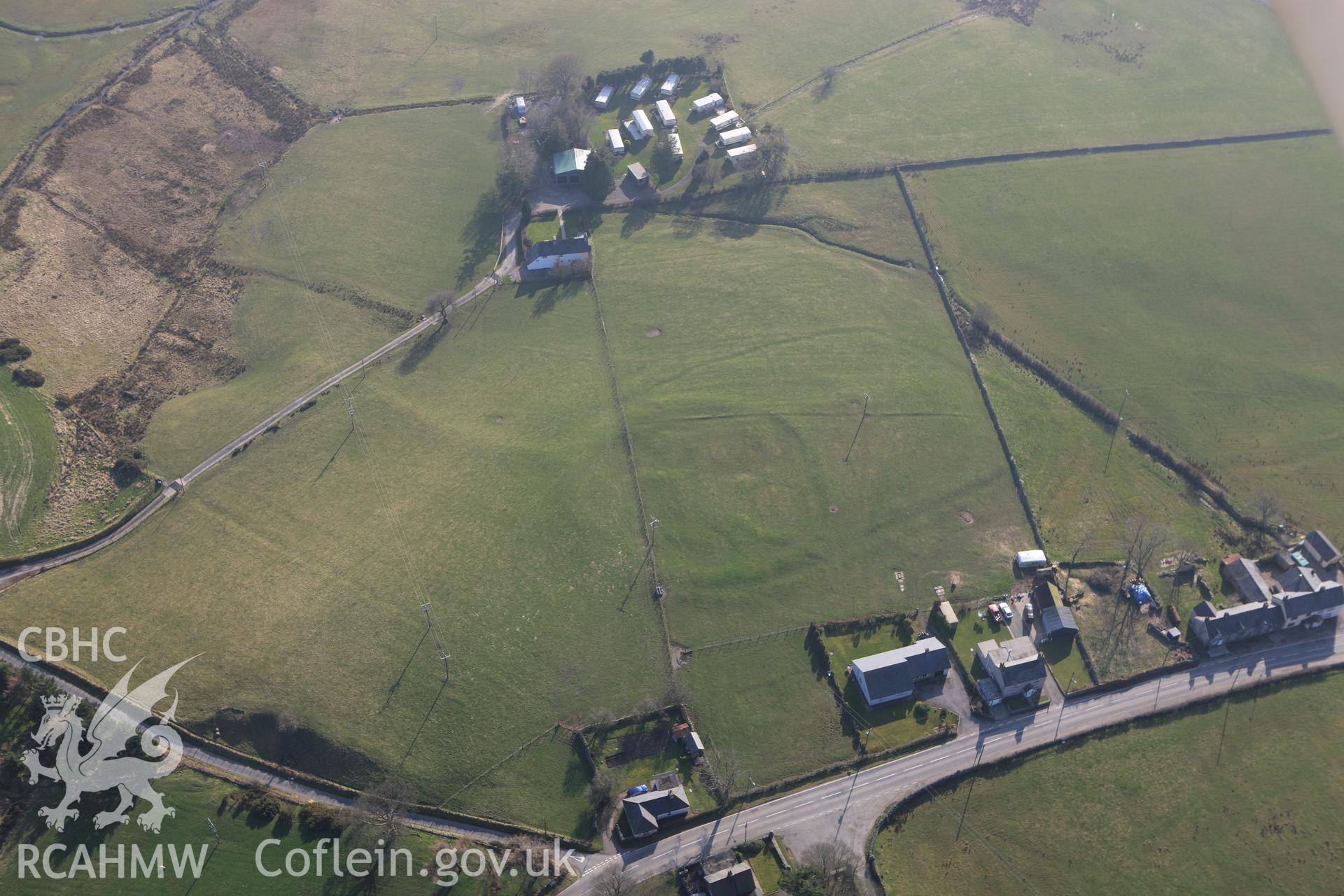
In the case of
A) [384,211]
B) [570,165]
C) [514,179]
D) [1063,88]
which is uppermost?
[384,211]

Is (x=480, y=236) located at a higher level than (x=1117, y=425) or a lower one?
higher

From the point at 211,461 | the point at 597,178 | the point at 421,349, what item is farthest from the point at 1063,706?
the point at 597,178

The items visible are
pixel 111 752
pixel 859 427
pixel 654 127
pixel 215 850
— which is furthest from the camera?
pixel 654 127

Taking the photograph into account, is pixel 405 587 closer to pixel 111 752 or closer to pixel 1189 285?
pixel 111 752

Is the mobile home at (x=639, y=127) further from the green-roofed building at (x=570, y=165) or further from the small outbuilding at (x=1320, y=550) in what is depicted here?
the small outbuilding at (x=1320, y=550)

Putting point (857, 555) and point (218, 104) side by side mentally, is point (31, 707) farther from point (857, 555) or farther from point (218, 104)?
point (218, 104)

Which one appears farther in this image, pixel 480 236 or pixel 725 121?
pixel 725 121
